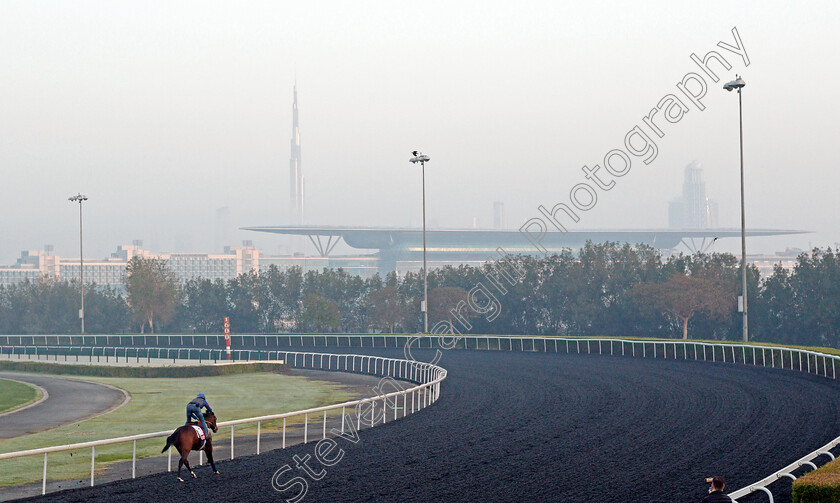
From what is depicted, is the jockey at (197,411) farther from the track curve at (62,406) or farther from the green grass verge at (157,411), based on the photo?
the track curve at (62,406)

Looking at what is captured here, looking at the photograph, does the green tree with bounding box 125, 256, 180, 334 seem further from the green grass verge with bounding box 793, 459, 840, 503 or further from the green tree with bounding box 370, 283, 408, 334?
the green grass verge with bounding box 793, 459, 840, 503

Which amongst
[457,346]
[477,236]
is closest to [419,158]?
[457,346]

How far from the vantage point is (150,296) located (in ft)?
234

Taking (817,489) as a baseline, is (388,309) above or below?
below

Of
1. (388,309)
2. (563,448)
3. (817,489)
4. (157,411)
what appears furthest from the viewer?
(388,309)

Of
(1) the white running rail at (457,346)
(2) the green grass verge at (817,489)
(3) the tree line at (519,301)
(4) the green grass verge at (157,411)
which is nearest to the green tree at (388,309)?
(3) the tree line at (519,301)

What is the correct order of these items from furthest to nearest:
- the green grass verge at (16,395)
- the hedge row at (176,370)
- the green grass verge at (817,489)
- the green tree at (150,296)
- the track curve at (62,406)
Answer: the green tree at (150,296), the hedge row at (176,370), the green grass verge at (16,395), the track curve at (62,406), the green grass verge at (817,489)

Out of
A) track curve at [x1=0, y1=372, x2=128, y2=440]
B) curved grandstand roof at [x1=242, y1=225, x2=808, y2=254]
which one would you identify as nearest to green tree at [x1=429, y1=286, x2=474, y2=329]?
track curve at [x1=0, y1=372, x2=128, y2=440]

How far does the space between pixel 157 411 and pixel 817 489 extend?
19.9 m

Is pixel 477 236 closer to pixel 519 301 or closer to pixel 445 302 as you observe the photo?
pixel 519 301

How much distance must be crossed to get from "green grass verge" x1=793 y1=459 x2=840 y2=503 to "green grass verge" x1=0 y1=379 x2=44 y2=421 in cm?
2336

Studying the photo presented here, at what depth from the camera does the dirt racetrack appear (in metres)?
12.3

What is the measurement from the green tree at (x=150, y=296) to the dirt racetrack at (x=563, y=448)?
49.9 metres

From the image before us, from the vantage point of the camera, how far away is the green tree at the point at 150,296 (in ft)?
234
